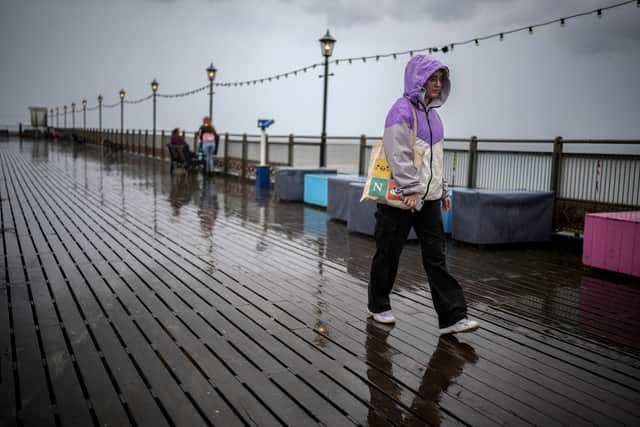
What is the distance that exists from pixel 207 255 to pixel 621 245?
422 centimetres

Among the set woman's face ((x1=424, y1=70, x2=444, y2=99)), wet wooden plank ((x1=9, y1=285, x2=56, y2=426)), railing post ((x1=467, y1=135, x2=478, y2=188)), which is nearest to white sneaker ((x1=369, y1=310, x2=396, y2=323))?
woman's face ((x1=424, y1=70, x2=444, y2=99))

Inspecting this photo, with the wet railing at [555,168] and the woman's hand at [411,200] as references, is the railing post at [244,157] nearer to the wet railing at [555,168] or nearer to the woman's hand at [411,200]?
the wet railing at [555,168]

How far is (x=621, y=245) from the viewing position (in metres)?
5.42

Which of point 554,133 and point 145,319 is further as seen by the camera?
point 554,133

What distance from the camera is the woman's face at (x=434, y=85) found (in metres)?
3.56

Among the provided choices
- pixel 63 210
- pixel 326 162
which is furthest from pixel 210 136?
pixel 63 210

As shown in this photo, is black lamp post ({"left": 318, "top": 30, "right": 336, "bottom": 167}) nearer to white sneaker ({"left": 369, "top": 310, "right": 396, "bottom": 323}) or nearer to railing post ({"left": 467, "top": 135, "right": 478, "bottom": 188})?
railing post ({"left": 467, "top": 135, "right": 478, "bottom": 188})

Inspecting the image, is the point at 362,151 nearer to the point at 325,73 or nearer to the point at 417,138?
the point at 325,73

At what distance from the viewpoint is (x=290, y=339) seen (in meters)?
3.49

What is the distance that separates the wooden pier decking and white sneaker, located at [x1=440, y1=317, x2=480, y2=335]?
2.2 inches

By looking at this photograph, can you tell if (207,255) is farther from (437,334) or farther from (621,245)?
(621,245)

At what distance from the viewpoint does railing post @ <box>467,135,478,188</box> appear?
29.6ft

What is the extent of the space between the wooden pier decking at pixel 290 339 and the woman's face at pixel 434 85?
5.23 feet

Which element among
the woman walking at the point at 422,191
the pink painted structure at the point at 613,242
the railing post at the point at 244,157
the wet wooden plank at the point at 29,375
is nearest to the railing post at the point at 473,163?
the pink painted structure at the point at 613,242
